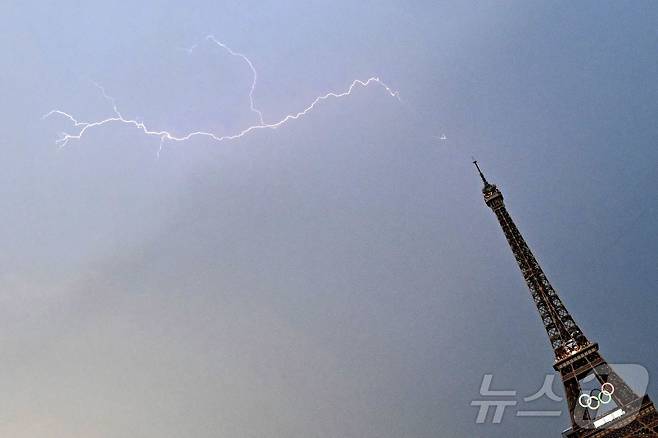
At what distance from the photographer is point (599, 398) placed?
44.3 metres

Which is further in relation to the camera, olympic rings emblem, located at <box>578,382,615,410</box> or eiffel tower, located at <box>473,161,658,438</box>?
olympic rings emblem, located at <box>578,382,615,410</box>

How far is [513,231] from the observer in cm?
5350

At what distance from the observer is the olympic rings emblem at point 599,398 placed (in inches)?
1722

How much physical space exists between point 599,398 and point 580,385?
6.24 feet

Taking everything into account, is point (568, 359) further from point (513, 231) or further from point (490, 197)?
point (490, 197)

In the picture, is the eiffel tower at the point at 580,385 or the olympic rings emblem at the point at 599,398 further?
the olympic rings emblem at the point at 599,398

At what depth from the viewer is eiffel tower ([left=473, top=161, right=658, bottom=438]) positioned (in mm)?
41562

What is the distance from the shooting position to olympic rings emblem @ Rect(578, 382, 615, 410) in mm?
43750

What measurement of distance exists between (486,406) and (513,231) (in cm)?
2351

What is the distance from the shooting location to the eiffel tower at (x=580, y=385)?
4156cm

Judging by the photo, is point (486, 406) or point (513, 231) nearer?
point (486, 406)

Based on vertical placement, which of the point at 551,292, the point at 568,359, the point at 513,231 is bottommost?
the point at 568,359

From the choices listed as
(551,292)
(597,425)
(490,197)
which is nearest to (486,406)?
(597,425)

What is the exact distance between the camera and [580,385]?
151 feet
